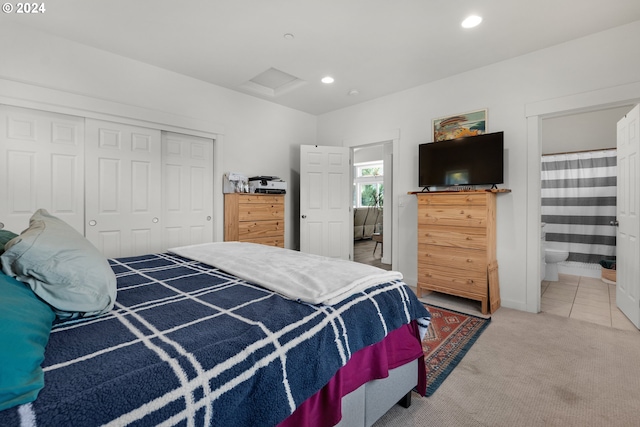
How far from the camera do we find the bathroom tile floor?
277 cm

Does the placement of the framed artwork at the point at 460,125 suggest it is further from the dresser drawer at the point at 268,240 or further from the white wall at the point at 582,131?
the dresser drawer at the point at 268,240

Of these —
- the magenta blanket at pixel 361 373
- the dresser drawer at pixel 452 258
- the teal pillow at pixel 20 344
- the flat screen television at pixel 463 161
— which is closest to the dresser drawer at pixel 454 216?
the dresser drawer at pixel 452 258

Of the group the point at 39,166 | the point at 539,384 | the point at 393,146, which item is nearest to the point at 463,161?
the point at 393,146

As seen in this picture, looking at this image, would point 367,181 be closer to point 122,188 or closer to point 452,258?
point 452,258

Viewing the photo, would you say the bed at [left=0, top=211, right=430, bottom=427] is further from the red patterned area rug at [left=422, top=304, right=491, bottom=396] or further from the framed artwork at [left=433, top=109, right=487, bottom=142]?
the framed artwork at [left=433, top=109, right=487, bottom=142]

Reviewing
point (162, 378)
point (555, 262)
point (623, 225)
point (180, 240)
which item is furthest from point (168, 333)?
point (555, 262)

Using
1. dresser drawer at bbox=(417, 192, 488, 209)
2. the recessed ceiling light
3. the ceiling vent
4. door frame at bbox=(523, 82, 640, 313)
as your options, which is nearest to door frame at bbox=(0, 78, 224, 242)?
the ceiling vent

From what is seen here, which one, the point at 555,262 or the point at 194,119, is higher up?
→ the point at 194,119

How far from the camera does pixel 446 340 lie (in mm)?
2387

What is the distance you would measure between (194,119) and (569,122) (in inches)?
209

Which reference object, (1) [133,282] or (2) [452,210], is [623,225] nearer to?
(2) [452,210]

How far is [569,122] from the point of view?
4480 mm

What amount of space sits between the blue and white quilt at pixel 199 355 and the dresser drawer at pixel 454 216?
1931mm

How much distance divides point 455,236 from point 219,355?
282 cm
